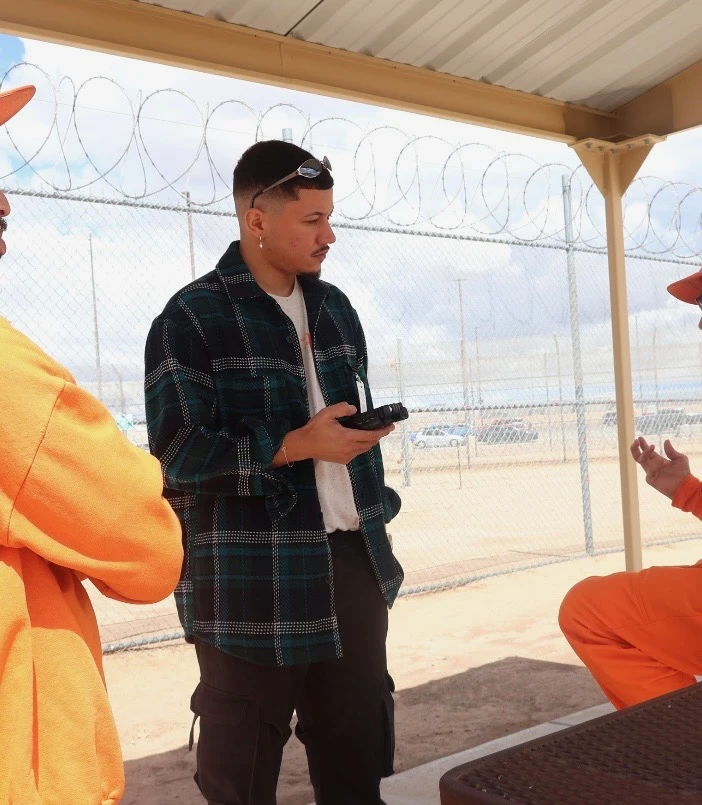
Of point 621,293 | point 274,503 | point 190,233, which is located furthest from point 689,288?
point 190,233

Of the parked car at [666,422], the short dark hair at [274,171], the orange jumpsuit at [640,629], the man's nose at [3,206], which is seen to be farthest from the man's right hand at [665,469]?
the parked car at [666,422]

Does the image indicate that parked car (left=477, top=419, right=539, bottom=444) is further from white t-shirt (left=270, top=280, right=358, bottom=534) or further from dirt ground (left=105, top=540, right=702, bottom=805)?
white t-shirt (left=270, top=280, right=358, bottom=534)

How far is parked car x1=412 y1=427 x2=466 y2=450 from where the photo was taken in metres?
11.4

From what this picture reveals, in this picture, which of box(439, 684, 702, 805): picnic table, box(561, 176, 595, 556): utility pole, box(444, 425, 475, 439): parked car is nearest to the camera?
box(439, 684, 702, 805): picnic table

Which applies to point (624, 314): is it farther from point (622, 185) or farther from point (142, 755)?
point (142, 755)

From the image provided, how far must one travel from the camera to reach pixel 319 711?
8.68 feet

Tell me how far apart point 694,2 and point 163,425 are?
290 cm

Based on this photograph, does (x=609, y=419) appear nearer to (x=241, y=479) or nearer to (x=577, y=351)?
(x=577, y=351)

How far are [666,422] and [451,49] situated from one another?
11.9 m

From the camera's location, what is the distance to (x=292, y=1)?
3.30 meters

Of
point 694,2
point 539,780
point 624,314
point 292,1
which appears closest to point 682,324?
point 624,314

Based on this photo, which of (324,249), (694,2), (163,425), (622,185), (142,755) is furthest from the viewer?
(622,185)

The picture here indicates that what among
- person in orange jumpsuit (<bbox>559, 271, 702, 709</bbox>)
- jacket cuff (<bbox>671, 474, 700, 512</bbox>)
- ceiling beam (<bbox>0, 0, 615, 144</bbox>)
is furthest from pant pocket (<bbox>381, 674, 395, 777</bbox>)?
ceiling beam (<bbox>0, 0, 615, 144</bbox>)

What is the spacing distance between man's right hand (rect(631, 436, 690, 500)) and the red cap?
468 mm
